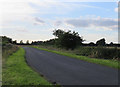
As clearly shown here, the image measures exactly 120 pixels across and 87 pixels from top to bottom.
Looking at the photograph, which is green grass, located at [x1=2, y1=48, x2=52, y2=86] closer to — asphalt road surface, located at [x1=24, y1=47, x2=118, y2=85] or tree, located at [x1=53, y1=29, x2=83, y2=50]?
asphalt road surface, located at [x1=24, y1=47, x2=118, y2=85]

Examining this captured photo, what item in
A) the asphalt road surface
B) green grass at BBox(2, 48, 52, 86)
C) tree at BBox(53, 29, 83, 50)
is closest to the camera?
green grass at BBox(2, 48, 52, 86)

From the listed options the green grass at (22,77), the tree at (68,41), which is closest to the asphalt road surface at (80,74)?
the green grass at (22,77)

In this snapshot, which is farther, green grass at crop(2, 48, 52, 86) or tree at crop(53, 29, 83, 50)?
tree at crop(53, 29, 83, 50)

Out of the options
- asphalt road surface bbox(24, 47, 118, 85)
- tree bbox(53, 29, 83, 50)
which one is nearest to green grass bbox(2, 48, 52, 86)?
asphalt road surface bbox(24, 47, 118, 85)

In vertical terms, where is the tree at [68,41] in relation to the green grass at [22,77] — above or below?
above

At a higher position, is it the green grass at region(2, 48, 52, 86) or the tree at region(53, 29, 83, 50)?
the tree at region(53, 29, 83, 50)

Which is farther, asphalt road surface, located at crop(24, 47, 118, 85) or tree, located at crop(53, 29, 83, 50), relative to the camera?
tree, located at crop(53, 29, 83, 50)

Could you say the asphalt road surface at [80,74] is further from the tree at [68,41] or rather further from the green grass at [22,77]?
the tree at [68,41]

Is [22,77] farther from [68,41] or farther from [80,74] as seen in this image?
[68,41]

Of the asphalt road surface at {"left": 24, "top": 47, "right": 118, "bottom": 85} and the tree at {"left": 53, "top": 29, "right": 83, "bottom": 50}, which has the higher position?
the tree at {"left": 53, "top": 29, "right": 83, "bottom": 50}

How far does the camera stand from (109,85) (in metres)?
8.05

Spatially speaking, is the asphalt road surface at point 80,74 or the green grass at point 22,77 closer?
the green grass at point 22,77

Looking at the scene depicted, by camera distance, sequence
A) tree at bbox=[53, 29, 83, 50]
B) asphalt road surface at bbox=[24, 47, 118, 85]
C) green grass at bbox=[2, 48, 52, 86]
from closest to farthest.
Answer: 1. green grass at bbox=[2, 48, 52, 86]
2. asphalt road surface at bbox=[24, 47, 118, 85]
3. tree at bbox=[53, 29, 83, 50]

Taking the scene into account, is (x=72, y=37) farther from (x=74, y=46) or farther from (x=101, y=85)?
(x=101, y=85)
